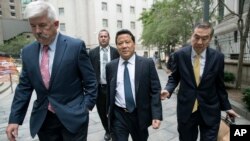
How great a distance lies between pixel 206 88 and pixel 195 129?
1.73 feet

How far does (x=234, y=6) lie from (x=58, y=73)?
637 inches

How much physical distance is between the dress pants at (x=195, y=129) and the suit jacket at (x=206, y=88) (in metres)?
0.06

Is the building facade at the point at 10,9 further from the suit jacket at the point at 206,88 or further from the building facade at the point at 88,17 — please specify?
the suit jacket at the point at 206,88

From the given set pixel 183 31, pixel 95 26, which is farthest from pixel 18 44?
pixel 183 31

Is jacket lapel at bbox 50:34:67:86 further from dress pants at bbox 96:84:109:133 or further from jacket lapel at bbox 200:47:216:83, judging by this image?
dress pants at bbox 96:84:109:133

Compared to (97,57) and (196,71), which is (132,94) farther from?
(97,57)

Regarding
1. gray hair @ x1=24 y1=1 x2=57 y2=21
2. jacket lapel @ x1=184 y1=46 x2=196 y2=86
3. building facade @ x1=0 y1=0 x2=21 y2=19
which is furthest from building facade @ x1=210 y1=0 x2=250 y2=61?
building facade @ x1=0 y1=0 x2=21 y2=19

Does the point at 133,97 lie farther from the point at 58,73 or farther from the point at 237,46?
the point at 237,46

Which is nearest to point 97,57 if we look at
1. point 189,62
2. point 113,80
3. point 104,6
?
point 113,80

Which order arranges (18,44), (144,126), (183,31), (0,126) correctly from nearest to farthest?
1. (144,126)
2. (0,126)
3. (183,31)
4. (18,44)

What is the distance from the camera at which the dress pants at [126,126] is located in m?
3.27

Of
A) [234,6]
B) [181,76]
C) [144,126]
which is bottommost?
[144,126]

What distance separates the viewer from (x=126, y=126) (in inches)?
130

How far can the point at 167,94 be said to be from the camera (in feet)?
11.0
